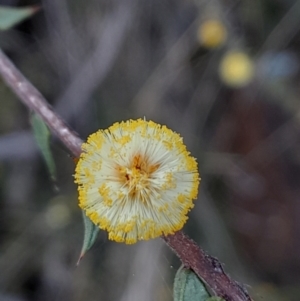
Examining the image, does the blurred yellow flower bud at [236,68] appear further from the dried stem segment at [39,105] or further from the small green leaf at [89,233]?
the small green leaf at [89,233]

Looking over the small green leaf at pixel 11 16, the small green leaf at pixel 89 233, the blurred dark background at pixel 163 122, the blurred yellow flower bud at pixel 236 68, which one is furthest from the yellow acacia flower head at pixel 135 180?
the blurred yellow flower bud at pixel 236 68

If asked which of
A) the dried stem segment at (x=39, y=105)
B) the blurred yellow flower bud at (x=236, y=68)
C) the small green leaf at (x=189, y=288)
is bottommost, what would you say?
the small green leaf at (x=189, y=288)

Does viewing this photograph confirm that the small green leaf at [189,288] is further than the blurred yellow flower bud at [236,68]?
No

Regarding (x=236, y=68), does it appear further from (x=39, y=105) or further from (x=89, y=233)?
(x=89, y=233)

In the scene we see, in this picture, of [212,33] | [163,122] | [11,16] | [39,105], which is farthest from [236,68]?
[39,105]

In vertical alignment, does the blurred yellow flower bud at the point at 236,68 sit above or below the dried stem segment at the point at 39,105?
above

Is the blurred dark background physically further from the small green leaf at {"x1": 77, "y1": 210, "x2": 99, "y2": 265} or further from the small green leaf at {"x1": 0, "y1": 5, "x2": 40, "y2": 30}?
the small green leaf at {"x1": 77, "y1": 210, "x2": 99, "y2": 265}

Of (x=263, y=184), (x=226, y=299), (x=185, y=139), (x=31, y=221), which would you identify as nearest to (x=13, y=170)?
(x=31, y=221)
